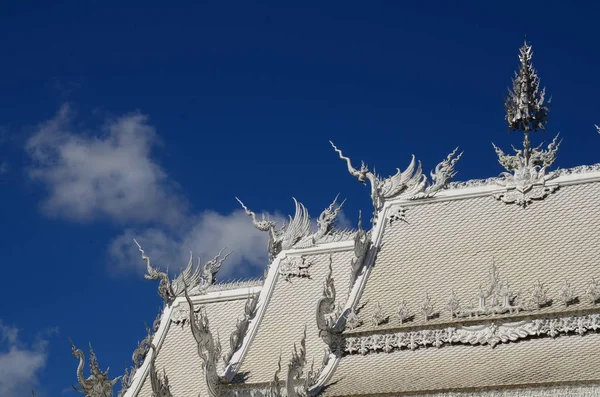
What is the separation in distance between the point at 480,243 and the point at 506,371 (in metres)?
4.70

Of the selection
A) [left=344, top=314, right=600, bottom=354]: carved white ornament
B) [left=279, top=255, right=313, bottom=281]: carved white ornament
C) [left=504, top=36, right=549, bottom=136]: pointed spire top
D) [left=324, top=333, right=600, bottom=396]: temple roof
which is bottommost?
[left=324, top=333, right=600, bottom=396]: temple roof

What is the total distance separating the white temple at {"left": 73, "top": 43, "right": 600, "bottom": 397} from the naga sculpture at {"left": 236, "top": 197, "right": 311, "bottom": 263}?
0.04 m

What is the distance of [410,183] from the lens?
28.0m

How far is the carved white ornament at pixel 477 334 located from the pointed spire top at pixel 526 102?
20.0 feet

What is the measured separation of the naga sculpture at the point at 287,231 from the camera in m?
28.9

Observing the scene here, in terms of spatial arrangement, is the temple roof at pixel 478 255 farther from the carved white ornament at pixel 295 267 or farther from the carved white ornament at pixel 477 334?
the carved white ornament at pixel 295 267

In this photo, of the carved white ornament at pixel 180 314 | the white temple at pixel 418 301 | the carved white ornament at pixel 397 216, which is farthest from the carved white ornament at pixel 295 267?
the carved white ornament at pixel 180 314

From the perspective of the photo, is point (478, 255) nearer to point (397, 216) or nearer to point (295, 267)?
point (397, 216)

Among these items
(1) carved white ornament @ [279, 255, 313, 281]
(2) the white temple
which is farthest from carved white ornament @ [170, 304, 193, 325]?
(1) carved white ornament @ [279, 255, 313, 281]

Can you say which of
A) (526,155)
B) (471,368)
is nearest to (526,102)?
(526,155)

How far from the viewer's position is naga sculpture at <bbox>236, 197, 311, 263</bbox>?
28.9 metres

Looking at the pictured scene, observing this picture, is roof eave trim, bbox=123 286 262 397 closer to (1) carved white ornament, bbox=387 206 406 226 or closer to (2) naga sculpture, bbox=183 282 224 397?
(2) naga sculpture, bbox=183 282 224 397

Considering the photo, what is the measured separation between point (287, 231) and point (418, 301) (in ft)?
16.1

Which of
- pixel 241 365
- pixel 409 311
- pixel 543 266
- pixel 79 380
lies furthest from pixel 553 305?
pixel 79 380
